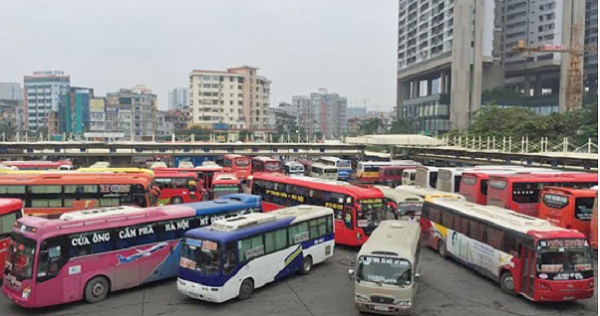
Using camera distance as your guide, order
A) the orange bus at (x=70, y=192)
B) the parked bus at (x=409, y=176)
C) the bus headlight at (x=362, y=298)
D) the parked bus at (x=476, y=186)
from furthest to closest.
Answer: the parked bus at (x=409, y=176) → the parked bus at (x=476, y=186) → the orange bus at (x=70, y=192) → the bus headlight at (x=362, y=298)

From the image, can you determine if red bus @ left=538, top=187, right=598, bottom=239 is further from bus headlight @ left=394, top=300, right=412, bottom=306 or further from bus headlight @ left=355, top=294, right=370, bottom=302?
bus headlight @ left=355, top=294, right=370, bottom=302

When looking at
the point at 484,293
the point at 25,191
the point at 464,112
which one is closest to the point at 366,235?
the point at 484,293

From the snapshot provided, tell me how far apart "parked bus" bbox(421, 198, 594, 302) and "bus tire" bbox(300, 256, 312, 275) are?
5.22 m

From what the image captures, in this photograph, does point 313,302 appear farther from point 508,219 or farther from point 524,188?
point 524,188

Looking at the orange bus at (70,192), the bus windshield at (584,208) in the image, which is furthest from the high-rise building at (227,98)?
the bus windshield at (584,208)

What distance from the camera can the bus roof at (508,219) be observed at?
1313cm

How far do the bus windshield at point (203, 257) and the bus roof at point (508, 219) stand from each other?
817 cm

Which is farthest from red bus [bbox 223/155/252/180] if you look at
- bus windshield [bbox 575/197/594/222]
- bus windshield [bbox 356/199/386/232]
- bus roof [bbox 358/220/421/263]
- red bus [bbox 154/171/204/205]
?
bus roof [bbox 358/220/421/263]

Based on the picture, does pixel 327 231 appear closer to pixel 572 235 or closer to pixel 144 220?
pixel 144 220

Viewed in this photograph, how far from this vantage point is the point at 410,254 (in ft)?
39.4

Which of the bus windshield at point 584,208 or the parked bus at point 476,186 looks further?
the parked bus at point 476,186

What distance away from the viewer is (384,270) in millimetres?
11781

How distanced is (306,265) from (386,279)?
15.6 ft

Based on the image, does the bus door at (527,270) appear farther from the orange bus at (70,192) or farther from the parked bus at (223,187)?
the parked bus at (223,187)
